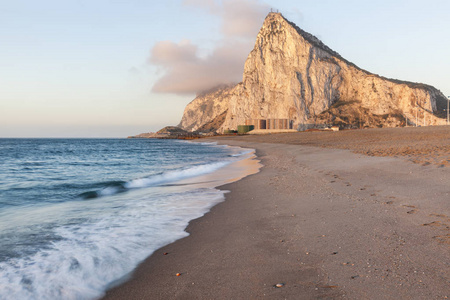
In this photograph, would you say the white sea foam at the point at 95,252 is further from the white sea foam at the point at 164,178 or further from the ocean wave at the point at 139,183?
the white sea foam at the point at 164,178

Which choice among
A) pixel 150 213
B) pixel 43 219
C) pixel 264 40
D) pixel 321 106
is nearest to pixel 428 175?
pixel 150 213

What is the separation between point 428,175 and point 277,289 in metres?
9.41

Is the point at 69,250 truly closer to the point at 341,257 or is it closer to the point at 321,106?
the point at 341,257

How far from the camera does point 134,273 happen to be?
4680 mm

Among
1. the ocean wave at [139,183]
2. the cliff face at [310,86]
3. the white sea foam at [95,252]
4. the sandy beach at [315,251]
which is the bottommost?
the ocean wave at [139,183]

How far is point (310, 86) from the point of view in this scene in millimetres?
157125

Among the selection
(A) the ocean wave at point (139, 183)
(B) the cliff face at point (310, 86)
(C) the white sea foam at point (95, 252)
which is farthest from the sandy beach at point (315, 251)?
(B) the cliff face at point (310, 86)

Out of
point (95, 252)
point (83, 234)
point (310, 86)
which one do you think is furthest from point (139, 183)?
point (310, 86)

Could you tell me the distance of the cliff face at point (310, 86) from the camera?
146 metres

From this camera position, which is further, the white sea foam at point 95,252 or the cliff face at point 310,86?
the cliff face at point 310,86

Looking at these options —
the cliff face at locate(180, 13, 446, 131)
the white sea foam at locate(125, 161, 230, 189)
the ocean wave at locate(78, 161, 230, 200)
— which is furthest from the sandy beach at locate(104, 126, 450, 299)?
the cliff face at locate(180, 13, 446, 131)

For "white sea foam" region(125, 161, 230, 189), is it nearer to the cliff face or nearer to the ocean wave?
the ocean wave

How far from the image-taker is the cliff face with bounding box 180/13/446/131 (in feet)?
480

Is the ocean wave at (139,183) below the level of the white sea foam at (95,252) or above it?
below
